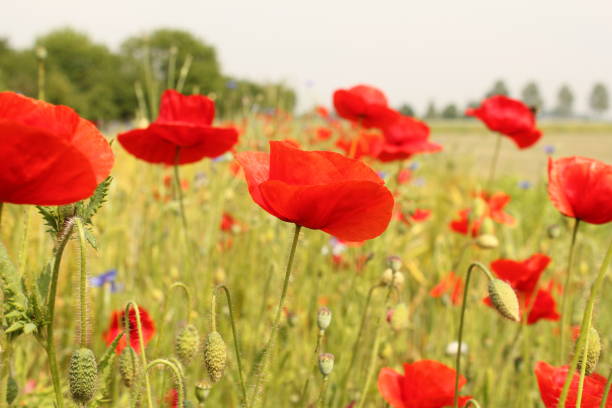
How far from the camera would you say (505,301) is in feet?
2.85

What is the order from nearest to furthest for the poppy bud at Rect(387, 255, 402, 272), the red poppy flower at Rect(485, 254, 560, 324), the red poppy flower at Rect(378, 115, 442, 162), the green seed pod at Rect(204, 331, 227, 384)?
the green seed pod at Rect(204, 331, 227, 384) < the poppy bud at Rect(387, 255, 402, 272) < the red poppy flower at Rect(485, 254, 560, 324) < the red poppy flower at Rect(378, 115, 442, 162)

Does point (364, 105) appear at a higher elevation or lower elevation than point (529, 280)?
higher

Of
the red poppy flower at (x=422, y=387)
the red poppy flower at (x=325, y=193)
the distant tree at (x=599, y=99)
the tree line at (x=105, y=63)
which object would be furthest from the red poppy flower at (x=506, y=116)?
the distant tree at (x=599, y=99)

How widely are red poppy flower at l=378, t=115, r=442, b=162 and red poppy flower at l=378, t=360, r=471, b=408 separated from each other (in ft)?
3.64

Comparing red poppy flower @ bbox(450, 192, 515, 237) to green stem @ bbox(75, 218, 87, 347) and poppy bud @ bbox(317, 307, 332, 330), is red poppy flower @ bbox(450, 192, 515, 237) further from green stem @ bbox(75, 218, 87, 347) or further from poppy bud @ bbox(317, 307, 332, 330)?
green stem @ bbox(75, 218, 87, 347)

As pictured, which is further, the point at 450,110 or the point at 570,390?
the point at 450,110

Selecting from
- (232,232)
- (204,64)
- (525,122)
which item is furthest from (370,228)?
(204,64)

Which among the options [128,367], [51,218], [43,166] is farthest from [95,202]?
[128,367]

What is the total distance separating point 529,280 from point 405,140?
30.4 inches

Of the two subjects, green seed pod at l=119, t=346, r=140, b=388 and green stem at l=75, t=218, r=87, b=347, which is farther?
green seed pod at l=119, t=346, r=140, b=388

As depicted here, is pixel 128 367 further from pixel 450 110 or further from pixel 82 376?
pixel 450 110

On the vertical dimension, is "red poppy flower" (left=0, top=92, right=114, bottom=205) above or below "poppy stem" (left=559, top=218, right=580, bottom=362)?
above

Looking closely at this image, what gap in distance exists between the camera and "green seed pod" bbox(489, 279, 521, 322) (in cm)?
87

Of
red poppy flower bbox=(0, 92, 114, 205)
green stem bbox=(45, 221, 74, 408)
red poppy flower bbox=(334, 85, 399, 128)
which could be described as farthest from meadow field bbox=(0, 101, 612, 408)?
red poppy flower bbox=(0, 92, 114, 205)
